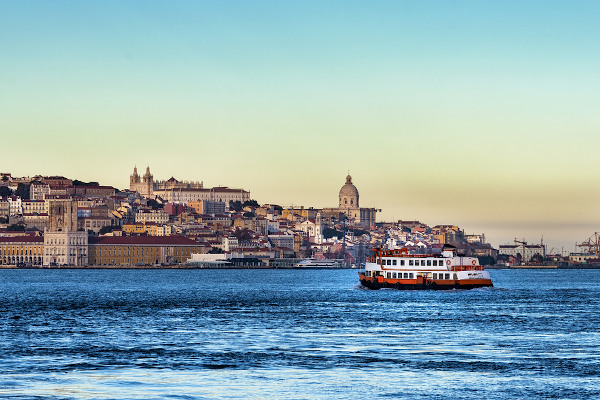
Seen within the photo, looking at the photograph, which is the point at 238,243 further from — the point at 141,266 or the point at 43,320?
the point at 43,320

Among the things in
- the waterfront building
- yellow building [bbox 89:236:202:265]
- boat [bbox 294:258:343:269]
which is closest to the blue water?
the waterfront building

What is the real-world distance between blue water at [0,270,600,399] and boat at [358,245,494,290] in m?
16.2

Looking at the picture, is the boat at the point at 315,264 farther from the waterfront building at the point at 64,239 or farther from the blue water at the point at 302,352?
the blue water at the point at 302,352

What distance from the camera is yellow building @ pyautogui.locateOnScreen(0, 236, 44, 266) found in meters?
174

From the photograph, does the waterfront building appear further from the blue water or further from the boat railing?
the blue water

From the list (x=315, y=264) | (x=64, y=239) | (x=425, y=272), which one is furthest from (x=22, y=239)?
(x=425, y=272)

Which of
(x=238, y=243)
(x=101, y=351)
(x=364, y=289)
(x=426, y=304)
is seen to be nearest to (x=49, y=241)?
(x=238, y=243)

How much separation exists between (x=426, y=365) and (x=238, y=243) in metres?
166

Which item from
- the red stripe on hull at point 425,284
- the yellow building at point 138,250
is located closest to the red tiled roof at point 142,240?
the yellow building at point 138,250

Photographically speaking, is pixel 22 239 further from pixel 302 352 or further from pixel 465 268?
pixel 302 352

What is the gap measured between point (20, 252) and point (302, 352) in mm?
150542

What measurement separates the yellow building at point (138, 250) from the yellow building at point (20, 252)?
25.2ft

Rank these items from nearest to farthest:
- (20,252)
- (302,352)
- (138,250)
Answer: (302,352) < (138,250) < (20,252)

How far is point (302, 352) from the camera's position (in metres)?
29.6
